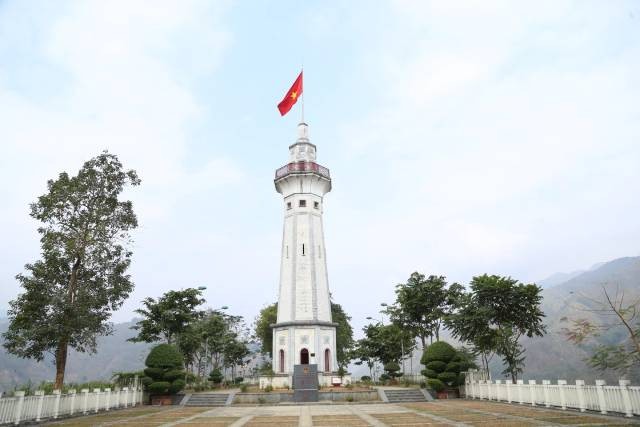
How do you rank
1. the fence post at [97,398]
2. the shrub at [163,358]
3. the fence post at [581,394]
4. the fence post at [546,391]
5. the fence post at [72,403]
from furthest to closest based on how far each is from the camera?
the shrub at [163,358] < the fence post at [97,398] < the fence post at [72,403] < the fence post at [546,391] < the fence post at [581,394]

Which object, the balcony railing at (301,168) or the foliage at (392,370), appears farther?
the foliage at (392,370)

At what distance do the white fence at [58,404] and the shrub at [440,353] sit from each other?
1805 cm

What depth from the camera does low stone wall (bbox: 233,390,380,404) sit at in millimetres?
26375

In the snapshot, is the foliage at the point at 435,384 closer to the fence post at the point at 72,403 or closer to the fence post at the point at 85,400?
the fence post at the point at 85,400

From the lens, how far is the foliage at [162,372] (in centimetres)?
2691

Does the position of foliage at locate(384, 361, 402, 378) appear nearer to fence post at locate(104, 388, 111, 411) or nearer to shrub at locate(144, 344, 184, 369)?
shrub at locate(144, 344, 184, 369)

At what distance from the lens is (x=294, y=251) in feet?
117

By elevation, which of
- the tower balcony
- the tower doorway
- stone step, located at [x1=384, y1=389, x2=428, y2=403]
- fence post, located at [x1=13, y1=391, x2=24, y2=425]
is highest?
the tower balcony

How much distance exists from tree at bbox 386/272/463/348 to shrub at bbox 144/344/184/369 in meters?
21.7

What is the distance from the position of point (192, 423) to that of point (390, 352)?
96.5ft

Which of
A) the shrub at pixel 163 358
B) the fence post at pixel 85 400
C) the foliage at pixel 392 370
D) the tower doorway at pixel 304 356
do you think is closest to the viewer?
the fence post at pixel 85 400

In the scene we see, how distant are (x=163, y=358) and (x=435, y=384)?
16927 millimetres

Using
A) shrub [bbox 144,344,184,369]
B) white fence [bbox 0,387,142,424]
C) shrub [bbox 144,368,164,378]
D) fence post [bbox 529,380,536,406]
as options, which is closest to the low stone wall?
shrub [bbox 144,344,184,369]

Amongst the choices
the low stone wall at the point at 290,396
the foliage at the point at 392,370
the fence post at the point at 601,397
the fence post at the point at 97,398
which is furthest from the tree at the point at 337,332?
the fence post at the point at 601,397
